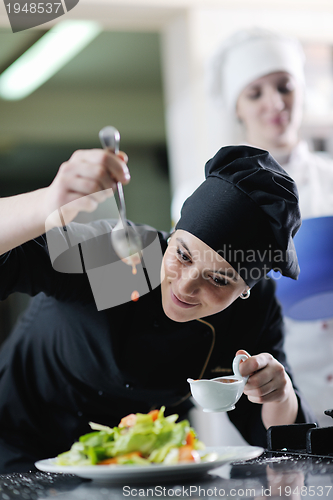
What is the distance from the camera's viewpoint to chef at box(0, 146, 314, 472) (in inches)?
30.2

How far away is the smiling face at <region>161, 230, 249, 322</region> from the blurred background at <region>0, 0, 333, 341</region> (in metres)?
0.88

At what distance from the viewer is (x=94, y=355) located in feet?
3.00

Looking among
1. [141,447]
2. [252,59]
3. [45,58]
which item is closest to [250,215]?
[141,447]

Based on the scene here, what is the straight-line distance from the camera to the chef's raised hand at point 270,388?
0.81 meters

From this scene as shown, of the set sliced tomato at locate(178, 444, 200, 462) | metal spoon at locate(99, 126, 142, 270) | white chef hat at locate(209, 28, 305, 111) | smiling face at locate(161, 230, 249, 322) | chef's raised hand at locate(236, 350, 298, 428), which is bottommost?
chef's raised hand at locate(236, 350, 298, 428)

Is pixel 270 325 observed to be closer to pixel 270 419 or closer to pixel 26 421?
pixel 270 419

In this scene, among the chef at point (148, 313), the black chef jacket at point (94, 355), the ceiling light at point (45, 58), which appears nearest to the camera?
the chef at point (148, 313)

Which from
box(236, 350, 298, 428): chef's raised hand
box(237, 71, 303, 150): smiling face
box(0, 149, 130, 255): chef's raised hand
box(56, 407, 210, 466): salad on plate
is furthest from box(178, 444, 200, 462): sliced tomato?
box(237, 71, 303, 150): smiling face

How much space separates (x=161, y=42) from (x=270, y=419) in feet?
5.34

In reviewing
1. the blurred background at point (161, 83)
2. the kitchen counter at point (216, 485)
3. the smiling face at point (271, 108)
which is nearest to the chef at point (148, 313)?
the kitchen counter at point (216, 485)

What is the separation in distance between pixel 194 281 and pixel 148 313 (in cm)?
14

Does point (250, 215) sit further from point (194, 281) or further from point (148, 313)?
point (148, 313)

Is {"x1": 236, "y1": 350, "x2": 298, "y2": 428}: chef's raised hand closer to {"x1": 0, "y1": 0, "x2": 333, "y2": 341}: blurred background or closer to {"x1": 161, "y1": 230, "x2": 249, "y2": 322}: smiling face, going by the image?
{"x1": 161, "y1": 230, "x2": 249, "y2": 322}: smiling face

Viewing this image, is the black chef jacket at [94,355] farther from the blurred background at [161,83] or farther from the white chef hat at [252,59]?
the blurred background at [161,83]
